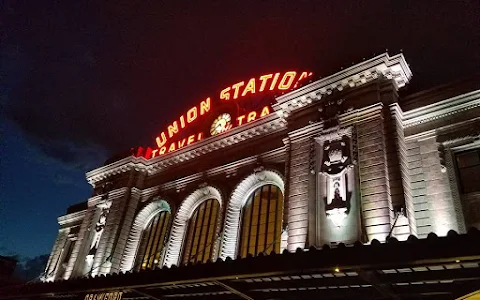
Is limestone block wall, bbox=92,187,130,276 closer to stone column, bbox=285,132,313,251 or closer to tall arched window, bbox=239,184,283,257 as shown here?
tall arched window, bbox=239,184,283,257

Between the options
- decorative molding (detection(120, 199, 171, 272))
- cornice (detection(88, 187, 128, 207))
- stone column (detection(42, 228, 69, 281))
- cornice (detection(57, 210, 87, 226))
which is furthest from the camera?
cornice (detection(57, 210, 87, 226))

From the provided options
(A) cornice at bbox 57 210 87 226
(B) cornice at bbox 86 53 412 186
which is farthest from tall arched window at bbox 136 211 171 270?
(A) cornice at bbox 57 210 87 226

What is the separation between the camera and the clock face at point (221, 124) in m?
25.1

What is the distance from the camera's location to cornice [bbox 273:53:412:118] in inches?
676

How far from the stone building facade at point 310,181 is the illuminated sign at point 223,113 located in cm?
148

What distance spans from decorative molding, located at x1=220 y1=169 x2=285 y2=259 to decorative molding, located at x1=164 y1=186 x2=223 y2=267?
2.92 ft

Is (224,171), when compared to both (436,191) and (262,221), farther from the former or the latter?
(436,191)

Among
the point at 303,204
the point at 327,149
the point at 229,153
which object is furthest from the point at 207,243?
the point at 327,149

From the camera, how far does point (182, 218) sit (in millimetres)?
22906

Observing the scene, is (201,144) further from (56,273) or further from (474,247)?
(474,247)

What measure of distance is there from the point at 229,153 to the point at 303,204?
25.1 ft

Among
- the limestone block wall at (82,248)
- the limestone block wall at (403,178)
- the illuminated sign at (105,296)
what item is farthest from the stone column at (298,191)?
the limestone block wall at (82,248)

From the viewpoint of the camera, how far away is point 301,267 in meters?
10.1

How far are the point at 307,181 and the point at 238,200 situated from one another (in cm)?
507
